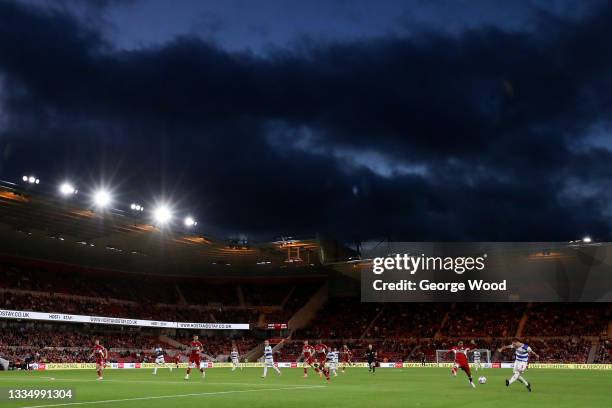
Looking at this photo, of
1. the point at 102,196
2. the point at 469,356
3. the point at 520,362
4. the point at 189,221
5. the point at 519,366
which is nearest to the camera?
the point at 519,366

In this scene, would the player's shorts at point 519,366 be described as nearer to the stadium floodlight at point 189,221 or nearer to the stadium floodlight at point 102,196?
the stadium floodlight at point 102,196

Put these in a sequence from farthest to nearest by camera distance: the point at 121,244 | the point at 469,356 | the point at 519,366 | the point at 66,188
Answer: the point at 469,356 < the point at 121,244 < the point at 66,188 < the point at 519,366

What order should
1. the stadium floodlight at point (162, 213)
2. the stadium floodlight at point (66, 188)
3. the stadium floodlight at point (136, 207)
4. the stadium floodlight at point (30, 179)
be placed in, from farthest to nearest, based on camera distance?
the stadium floodlight at point (162, 213) → the stadium floodlight at point (136, 207) → the stadium floodlight at point (66, 188) → the stadium floodlight at point (30, 179)

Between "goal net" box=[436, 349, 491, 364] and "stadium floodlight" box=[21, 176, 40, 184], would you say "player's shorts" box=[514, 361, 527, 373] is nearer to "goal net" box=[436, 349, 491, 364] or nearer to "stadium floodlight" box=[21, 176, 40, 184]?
"stadium floodlight" box=[21, 176, 40, 184]

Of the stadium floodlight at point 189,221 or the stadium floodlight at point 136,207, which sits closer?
the stadium floodlight at point 136,207

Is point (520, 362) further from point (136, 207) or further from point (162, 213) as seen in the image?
point (162, 213)

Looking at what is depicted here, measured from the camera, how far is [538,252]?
71.4 metres

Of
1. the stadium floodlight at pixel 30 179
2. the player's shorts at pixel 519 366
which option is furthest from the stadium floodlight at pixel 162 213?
the player's shorts at pixel 519 366

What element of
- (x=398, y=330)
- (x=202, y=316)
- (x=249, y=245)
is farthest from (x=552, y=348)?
(x=202, y=316)

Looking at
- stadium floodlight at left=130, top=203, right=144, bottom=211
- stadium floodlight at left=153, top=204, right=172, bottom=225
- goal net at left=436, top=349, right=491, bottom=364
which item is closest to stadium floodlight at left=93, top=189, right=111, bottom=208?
stadium floodlight at left=130, top=203, right=144, bottom=211

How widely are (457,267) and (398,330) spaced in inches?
654

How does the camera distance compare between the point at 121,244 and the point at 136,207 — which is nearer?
the point at 136,207

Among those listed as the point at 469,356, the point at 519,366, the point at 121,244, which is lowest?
the point at 469,356

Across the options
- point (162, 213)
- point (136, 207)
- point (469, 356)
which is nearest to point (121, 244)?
point (162, 213)
